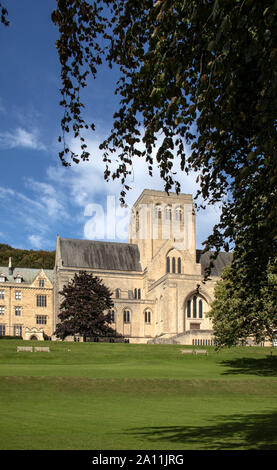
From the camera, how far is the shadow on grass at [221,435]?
8.95 meters

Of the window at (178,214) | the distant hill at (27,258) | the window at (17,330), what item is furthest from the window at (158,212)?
the distant hill at (27,258)

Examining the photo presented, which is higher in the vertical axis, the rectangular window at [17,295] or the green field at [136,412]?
the rectangular window at [17,295]

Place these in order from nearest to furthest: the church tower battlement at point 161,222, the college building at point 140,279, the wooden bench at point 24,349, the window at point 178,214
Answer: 1. the wooden bench at point 24,349
2. the college building at point 140,279
3. the church tower battlement at point 161,222
4. the window at point 178,214

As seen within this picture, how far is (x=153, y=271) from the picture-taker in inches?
2817

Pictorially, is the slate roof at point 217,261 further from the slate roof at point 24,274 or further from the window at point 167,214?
the slate roof at point 24,274

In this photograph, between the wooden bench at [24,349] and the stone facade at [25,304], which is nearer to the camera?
the wooden bench at [24,349]

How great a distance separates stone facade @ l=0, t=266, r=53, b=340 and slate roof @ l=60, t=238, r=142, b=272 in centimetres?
569

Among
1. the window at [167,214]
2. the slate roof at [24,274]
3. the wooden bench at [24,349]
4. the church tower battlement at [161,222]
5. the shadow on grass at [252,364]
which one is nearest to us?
the shadow on grass at [252,364]

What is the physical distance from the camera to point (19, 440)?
8859 mm

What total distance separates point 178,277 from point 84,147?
57391 mm

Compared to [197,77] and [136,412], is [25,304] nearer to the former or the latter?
[136,412]

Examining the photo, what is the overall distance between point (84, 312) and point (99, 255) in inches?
908

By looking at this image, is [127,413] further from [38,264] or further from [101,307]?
[38,264]
